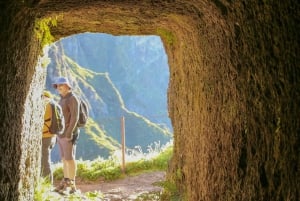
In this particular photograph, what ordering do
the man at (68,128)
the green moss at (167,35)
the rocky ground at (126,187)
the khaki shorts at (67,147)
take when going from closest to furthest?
the green moss at (167,35) < the man at (68,128) < the khaki shorts at (67,147) < the rocky ground at (126,187)

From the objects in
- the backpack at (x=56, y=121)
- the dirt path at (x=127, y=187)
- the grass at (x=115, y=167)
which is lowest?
the dirt path at (x=127, y=187)

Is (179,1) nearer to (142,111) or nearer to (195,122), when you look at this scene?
(195,122)

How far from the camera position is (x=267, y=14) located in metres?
2.57

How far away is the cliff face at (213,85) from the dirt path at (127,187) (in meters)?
3.59

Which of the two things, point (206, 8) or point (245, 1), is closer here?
point (245, 1)

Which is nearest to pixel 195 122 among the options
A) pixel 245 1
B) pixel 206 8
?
pixel 206 8

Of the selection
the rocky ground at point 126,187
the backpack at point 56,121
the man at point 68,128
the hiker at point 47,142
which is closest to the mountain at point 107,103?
the rocky ground at point 126,187

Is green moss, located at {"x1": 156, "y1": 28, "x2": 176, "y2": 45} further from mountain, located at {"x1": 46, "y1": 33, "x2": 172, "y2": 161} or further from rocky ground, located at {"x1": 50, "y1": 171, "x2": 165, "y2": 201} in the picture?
mountain, located at {"x1": 46, "y1": 33, "x2": 172, "y2": 161}

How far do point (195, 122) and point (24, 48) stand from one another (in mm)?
2232

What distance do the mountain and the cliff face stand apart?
11167 millimetres

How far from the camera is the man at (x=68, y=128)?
808cm

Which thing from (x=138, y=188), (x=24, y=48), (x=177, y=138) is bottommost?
(x=138, y=188)

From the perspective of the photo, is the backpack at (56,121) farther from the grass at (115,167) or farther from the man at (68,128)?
the grass at (115,167)

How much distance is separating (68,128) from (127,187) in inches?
117
